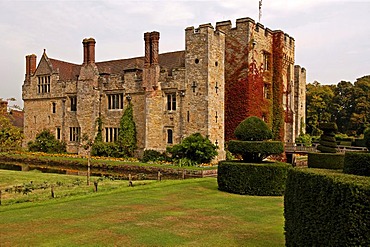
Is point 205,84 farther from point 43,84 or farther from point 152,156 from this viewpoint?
point 43,84

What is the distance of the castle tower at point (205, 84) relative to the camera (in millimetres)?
27020

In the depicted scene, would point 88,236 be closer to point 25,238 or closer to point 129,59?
point 25,238

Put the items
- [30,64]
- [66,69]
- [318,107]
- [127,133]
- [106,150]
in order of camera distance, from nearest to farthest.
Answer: [127,133] < [106,150] < [30,64] < [66,69] < [318,107]

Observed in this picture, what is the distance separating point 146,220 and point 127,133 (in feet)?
71.1

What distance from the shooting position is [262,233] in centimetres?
856

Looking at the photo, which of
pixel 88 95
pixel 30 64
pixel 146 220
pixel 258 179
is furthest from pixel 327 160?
pixel 30 64

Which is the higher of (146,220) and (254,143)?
(254,143)

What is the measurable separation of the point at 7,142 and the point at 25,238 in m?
19.9

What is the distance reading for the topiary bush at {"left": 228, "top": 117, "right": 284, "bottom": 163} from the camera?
1518 cm

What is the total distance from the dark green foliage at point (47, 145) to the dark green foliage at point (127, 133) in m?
7.60

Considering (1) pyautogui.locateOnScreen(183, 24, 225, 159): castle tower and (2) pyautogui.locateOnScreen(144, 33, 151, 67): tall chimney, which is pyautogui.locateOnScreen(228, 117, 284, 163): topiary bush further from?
(2) pyautogui.locateOnScreen(144, 33, 151, 67): tall chimney

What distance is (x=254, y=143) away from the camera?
15211 mm

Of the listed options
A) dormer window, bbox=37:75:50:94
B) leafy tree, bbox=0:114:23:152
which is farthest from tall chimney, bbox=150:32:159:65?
dormer window, bbox=37:75:50:94

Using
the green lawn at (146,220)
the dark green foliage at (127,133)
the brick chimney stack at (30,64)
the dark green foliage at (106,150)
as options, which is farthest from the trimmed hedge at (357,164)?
the brick chimney stack at (30,64)
